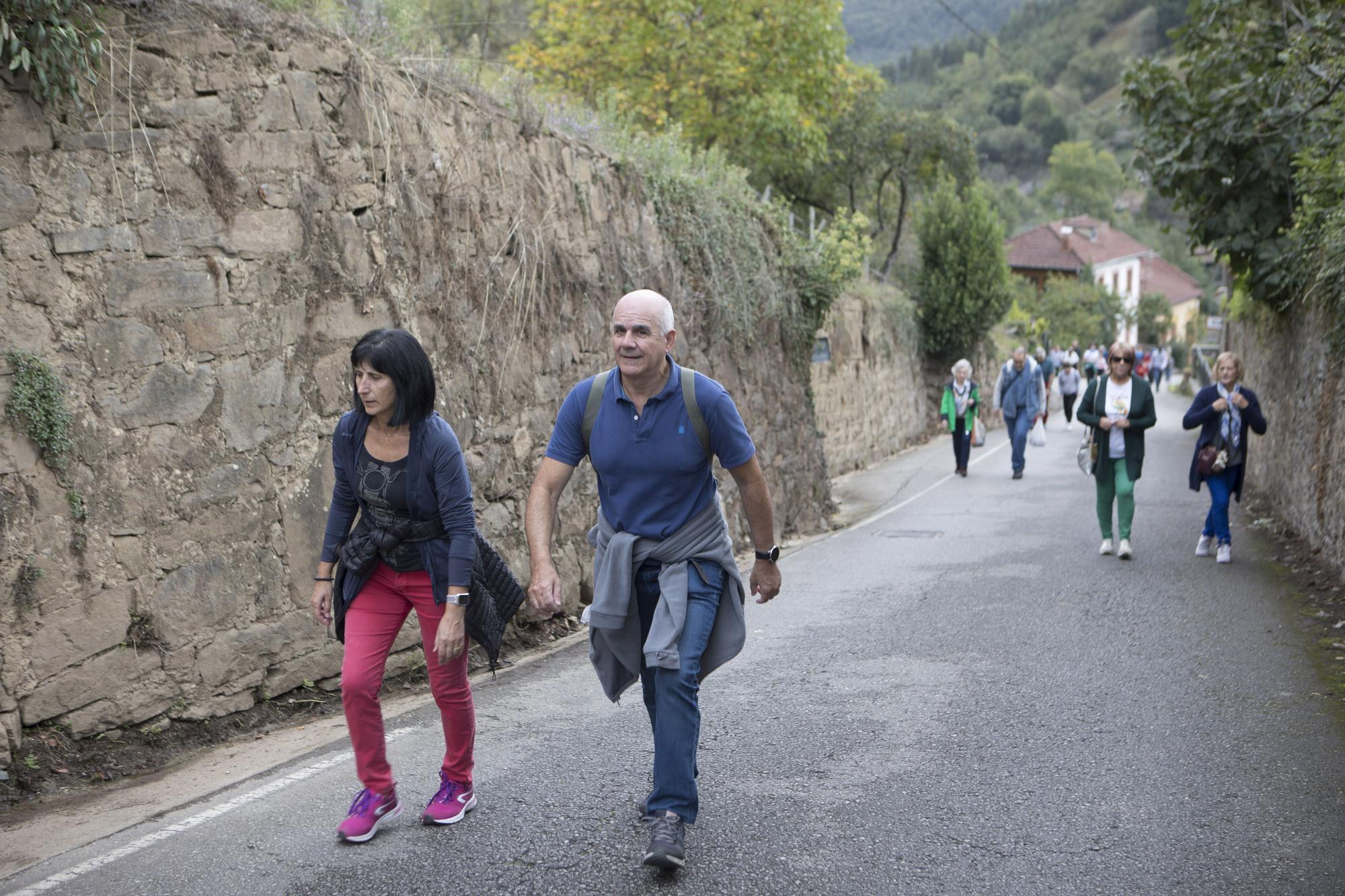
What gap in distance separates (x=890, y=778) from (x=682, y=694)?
1.30 metres

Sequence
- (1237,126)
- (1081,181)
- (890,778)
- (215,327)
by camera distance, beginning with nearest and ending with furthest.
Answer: (890,778)
(215,327)
(1237,126)
(1081,181)

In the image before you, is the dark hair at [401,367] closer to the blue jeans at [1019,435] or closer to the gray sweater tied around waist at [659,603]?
the gray sweater tied around waist at [659,603]

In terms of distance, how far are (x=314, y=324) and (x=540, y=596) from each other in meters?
3.00

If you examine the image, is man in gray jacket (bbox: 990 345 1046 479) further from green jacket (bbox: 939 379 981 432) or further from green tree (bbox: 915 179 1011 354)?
green tree (bbox: 915 179 1011 354)

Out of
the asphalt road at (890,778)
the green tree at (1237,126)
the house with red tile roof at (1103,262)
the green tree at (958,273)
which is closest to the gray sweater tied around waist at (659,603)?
the asphalt road at (890,778)

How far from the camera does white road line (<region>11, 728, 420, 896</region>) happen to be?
3941 millimetres

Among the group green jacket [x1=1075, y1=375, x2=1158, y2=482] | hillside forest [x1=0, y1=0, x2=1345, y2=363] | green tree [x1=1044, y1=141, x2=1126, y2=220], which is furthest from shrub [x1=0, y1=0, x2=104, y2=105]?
green tree [x1=1044, y1=141, x2=1126, y2=220]

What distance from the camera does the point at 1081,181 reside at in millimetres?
110125

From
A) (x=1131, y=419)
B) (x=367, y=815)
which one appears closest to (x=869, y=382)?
(x=1131, y=419)

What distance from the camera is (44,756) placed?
4879 mm

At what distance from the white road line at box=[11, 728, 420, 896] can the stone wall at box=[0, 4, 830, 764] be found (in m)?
0.86

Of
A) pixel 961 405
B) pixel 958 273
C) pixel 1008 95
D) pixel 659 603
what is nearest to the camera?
pixel 659 603

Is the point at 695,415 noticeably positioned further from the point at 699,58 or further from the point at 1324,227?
the point at 699,58

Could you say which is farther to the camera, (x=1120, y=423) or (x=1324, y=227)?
(x=1324, y=227)
